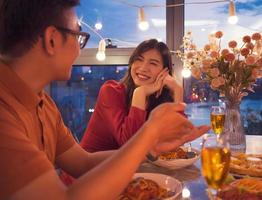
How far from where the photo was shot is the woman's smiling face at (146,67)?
6.86 feet

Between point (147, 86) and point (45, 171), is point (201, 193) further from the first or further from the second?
point (147, 86)

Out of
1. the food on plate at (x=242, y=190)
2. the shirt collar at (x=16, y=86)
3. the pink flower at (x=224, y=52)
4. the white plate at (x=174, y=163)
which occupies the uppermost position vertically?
the pink flower at (x=224, y=52)

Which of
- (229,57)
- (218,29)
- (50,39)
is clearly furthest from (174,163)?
(218,29)

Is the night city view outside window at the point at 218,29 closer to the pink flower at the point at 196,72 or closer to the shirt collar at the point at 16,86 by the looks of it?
the pink flower at the point at 196,72

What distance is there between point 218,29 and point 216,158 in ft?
6.69

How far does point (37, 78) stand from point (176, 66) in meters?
1.93

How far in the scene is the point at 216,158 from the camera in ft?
3.10

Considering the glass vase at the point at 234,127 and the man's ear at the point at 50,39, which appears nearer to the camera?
the man's ear at the point at 50,39

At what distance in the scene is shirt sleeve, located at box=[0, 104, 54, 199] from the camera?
2.52 feet

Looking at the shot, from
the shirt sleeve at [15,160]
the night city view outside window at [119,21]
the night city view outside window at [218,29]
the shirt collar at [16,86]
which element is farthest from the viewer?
the night city view outside window at [119,21]

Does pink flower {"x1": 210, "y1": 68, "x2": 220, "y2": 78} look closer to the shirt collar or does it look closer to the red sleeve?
Answer: the red sleeve

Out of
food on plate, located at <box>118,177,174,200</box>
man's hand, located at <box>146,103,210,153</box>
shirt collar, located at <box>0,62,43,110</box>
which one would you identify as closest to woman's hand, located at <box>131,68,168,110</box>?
man's hand, located at <box>146,103,210,153</box>

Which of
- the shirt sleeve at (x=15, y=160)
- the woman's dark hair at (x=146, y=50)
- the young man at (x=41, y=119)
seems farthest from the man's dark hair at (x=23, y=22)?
the woman's dark hair at (x=146, y=50)

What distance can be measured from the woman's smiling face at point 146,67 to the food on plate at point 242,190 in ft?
3.67
